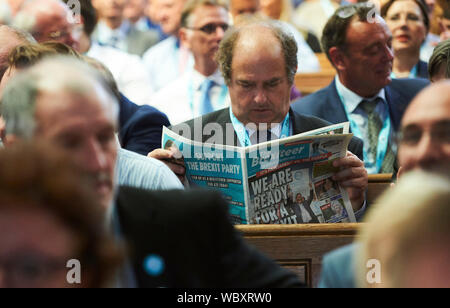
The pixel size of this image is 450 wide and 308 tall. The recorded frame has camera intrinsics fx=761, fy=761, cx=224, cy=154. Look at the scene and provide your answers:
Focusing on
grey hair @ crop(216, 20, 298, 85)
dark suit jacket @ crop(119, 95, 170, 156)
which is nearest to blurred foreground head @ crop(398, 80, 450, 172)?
grey hair @ crop(216, 20, 298, 85)

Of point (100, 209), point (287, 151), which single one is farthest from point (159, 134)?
point (100, 209)

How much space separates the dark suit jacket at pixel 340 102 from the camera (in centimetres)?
387

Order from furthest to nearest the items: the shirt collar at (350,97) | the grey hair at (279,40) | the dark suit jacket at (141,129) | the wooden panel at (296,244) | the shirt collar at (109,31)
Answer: the shirt collar at (109,31) < the shirt collar at (350,97) < the dark suit jacket at (141,129) < the grey hair at (279,40) < the wooden panel at (296,244)

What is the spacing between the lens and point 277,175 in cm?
264

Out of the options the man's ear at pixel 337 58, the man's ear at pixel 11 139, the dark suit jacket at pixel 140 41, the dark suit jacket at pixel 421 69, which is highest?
the dark suit jacket at pixel 140 41

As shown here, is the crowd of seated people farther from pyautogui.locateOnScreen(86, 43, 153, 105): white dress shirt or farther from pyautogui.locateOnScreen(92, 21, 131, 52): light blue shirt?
pyautogui.locateOnScreen(92, 21, 131, 52): light blue shirt

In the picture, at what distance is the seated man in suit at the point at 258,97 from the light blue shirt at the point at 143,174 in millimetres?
785

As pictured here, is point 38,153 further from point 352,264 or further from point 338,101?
point 338,101

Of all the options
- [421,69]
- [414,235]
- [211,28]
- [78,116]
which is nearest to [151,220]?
[78,116]

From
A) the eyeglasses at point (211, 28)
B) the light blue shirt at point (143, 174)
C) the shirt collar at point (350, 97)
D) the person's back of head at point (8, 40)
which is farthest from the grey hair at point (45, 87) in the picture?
the eyeglasses at point (211, 28)

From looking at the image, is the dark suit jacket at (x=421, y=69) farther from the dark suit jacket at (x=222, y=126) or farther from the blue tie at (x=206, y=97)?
the dark suit jacket at (x=222, y=126)

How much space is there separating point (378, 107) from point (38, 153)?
3122mm

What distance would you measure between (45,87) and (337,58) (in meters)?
2.91

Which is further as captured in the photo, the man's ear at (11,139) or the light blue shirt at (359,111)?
the light blue shirt at (359,111)
